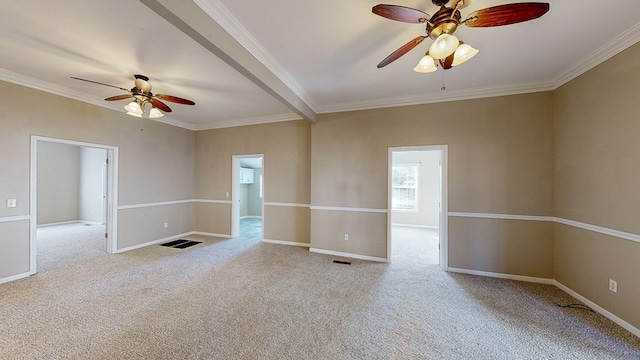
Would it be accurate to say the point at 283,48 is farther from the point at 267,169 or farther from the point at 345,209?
the point at 267,169

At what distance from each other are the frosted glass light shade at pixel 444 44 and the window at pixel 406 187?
19.3 feet

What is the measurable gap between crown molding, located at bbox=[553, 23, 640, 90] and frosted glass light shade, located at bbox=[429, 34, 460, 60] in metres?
1.95

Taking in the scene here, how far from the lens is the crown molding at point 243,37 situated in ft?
5.98

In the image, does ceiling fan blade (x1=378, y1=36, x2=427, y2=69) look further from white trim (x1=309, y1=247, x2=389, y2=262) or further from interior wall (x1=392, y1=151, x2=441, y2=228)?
interior wall (x1=392, y1=151, x2=441, y2=228)

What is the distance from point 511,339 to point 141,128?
255 inches

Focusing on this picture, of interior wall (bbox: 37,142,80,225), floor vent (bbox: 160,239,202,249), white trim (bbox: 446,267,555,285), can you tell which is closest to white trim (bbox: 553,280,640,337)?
white trim (bbox: 446,267,555,285)

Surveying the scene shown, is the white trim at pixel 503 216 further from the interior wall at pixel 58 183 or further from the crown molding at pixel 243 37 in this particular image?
the interior wall at pixel 58 183

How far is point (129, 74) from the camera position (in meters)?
3.06

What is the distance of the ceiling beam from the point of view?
1566 mm

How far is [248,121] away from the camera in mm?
5309

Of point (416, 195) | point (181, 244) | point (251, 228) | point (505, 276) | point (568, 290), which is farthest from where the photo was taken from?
point (416, 195)

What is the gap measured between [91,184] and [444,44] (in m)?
9.84

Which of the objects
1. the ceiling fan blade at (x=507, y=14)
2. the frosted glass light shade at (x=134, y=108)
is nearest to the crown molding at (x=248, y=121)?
the frosted glass light shade at (x=134, y=108)

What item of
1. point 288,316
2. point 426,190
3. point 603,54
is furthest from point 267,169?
point 603,54
